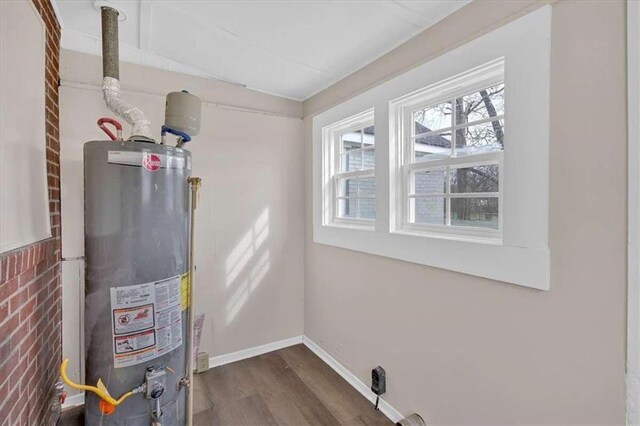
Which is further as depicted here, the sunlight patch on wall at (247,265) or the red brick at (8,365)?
the sunlight patch on wall at (247,265)

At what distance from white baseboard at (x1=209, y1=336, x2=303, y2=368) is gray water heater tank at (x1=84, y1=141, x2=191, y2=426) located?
49.8 inches

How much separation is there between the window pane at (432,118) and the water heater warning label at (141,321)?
5.32 ft

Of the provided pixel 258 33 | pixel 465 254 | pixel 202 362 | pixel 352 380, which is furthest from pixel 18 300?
pixel 352 380

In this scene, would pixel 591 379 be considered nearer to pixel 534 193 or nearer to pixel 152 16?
pixel 534 193

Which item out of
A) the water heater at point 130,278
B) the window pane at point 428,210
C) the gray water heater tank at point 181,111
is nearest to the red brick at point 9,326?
the water heater at point 130,278

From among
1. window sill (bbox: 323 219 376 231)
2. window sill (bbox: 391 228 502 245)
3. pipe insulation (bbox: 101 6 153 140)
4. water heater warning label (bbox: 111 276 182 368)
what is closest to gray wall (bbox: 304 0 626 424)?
window sill (bbox: 391 228 502 245)

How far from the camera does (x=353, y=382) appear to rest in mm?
2268

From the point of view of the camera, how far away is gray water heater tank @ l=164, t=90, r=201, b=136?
150 centimetres

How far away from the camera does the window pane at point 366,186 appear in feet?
7.66

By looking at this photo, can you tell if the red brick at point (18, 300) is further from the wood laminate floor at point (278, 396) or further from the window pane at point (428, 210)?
the window pane at point (428, 210)

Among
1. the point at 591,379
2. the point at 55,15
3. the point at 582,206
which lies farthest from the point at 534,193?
the point at 55,15

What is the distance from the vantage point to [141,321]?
128 cm

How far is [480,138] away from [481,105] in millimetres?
169

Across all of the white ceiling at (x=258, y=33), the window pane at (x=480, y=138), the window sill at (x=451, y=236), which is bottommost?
the window sill at (x=451, y=236)
